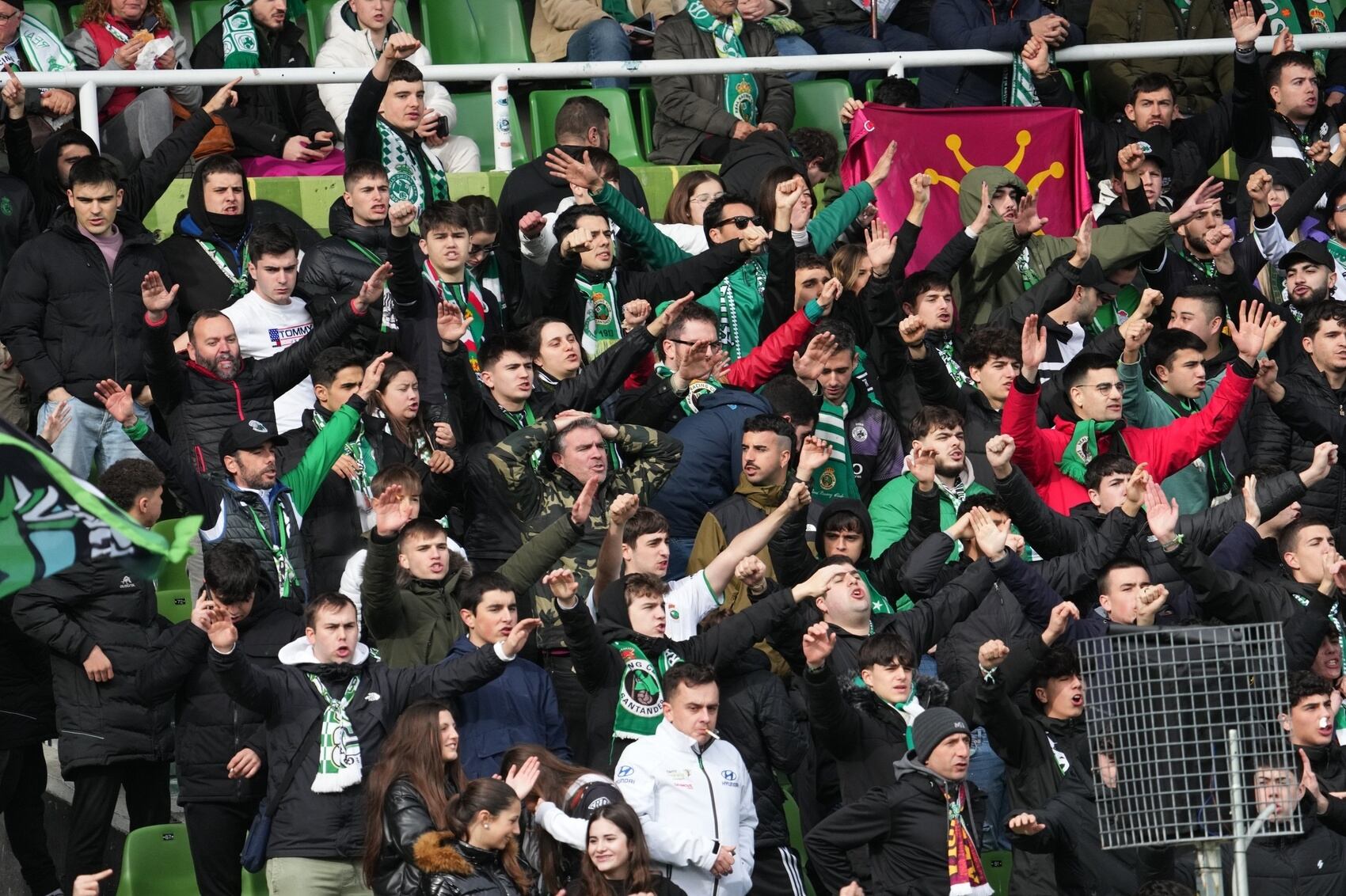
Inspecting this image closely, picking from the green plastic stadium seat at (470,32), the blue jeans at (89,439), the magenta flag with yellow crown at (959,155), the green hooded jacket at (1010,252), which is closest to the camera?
the blue jeans at (89,439)

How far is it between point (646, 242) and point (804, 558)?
2.66m

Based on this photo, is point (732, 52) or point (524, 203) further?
point (732, 52)

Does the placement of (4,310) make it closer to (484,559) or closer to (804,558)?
(484,559)

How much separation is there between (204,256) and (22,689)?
2714 millimetres

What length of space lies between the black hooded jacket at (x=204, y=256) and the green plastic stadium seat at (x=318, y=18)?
3353 mm

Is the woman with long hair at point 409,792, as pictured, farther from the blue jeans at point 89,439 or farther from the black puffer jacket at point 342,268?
the black puffer jacket at point 342,268

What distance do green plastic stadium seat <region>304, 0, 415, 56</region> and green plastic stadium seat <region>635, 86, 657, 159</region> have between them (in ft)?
5.08

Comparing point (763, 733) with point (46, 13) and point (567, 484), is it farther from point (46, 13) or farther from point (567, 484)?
point (46, 13)

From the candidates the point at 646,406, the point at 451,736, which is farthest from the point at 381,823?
the point at 646,406

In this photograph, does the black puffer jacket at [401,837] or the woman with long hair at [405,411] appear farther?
the woman with long hair at [405,411]

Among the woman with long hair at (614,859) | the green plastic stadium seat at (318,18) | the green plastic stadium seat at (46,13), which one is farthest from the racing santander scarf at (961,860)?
the green plastic stadium seat at (46,13)

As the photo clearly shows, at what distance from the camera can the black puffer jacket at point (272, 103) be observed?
1298cm

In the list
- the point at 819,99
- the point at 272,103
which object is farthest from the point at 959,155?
the point at 272,103

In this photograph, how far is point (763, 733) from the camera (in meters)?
9.38
